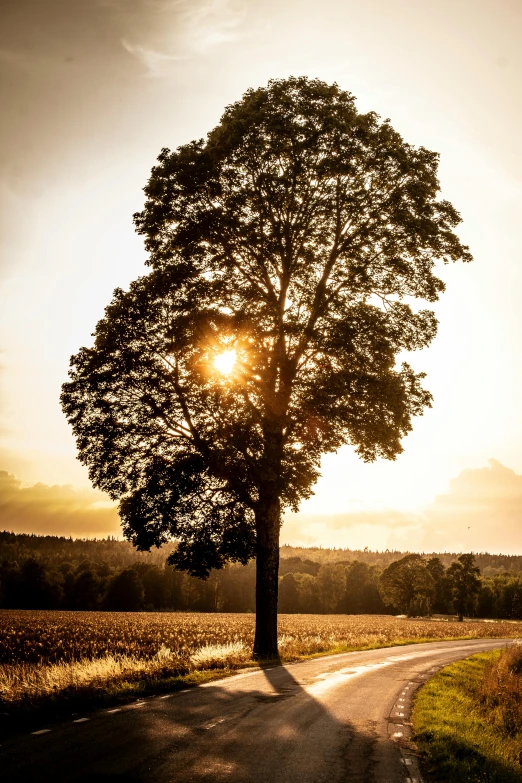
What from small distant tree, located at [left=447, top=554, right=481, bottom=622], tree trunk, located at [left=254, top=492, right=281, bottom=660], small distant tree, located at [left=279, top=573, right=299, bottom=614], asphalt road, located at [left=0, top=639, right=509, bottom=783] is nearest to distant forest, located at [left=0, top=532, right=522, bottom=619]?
small distant tree, located at [left=279, top=573, right=299, bottom=614]

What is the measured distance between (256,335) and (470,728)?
12324mm

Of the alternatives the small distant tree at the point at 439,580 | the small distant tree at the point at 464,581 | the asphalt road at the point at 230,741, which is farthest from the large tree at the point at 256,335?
the small distant tree at the point at 439,580

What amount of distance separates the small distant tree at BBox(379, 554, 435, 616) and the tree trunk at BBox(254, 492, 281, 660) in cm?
8732

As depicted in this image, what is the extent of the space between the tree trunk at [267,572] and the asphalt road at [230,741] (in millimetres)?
6529

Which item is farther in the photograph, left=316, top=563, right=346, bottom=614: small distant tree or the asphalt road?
left=316, top=563, right=346, bottom=614: small distant tree

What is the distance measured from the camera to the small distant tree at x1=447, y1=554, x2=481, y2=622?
95.1 meters

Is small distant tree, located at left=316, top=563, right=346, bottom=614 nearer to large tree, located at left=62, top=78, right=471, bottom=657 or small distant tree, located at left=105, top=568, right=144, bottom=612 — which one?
small distant tree, located at left=105, top=568, right=144, bottom=612

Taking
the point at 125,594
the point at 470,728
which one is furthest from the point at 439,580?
the point at 470,728

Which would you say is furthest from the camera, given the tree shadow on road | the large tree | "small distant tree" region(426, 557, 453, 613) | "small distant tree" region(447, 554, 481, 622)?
"small distant tree" region(426, 557, 453, 613)

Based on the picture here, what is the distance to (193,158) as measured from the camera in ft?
66.1

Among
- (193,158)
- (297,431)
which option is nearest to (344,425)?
(297,431)

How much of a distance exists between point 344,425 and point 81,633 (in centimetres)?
3452

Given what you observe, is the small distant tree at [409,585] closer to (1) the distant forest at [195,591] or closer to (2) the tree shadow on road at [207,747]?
(1) the distant forest at [195,591]

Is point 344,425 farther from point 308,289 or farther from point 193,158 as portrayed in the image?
point 193,158
